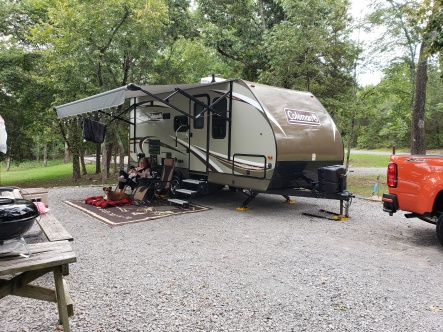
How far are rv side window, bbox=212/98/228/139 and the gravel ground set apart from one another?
2137mm

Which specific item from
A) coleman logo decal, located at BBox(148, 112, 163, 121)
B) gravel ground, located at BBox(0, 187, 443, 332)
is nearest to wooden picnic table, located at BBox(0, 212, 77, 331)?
gravel ground, located at BBox(0, 187, 443, 332)

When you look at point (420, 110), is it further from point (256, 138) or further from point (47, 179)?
point (47, 179)

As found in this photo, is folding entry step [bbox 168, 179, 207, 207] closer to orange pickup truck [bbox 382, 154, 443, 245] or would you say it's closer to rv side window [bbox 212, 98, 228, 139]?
rv side window [bbox 212, 98, 228, 139]

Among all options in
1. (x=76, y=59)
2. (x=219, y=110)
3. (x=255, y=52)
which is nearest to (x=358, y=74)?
(x=255, y=52)

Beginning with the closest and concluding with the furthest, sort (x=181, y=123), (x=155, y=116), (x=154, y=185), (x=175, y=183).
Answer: (x=154, y=185), (x=175, y=183), (x=181, y=123), (x=155, y=116)

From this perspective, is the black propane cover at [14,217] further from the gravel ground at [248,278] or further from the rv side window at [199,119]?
the rv side window at [199,119]

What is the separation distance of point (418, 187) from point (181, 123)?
224 inches

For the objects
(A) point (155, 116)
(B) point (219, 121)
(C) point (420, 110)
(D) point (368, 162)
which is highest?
(C) point (420, 110)

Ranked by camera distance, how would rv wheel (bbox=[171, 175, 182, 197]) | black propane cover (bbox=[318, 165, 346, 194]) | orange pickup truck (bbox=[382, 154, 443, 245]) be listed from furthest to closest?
rv wheel (bbox=[171, 175, 182, 197]), black propane cover (bbox=[318, 165, 346, 194]), orange pickup truck (bbox=[382, 154, 443, 245])

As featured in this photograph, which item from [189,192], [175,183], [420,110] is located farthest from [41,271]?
[420,110]

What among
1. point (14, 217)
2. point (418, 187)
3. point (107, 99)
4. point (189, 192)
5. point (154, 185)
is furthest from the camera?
point (154, 185)

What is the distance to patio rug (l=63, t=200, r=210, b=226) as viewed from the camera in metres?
6.28

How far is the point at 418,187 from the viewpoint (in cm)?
462

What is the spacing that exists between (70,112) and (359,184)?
9341mm
